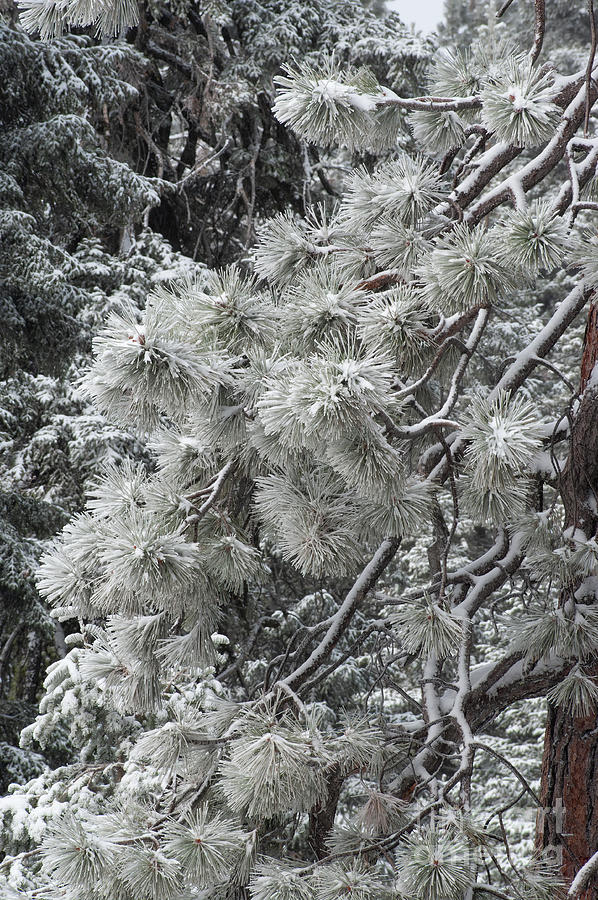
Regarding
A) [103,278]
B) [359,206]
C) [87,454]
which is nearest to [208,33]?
[103,278]

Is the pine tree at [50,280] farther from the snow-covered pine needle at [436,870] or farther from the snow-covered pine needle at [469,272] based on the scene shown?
the snow-covered pine needle at [436,870]

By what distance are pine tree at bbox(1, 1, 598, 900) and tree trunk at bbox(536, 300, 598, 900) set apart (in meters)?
0.06

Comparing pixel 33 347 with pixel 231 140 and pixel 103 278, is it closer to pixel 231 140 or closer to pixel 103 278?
pixel 103 278

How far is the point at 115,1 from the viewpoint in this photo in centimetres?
220

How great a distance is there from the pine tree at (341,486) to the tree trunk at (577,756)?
65 millimetres

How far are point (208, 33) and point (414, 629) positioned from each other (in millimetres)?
5332

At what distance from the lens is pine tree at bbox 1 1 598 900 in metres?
1.65

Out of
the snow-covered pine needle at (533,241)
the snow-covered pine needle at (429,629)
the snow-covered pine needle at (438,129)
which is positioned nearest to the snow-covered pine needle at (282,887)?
the snow-covered pine needle at (429,629)

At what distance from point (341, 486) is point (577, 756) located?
112 centimetres

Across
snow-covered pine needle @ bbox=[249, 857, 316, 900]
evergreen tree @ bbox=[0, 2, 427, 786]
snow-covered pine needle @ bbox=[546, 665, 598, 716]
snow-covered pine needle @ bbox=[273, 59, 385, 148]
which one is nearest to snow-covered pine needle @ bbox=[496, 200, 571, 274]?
snow-covered pine needle @ bbox=[273, 59, 385, 148]

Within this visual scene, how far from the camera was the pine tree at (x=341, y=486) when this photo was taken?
1.65m

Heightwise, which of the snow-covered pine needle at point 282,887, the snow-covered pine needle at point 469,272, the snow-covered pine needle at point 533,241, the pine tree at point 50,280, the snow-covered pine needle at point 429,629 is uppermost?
the pine tree at point 50,280

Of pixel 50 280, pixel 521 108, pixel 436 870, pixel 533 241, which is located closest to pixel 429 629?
pixel 436 870

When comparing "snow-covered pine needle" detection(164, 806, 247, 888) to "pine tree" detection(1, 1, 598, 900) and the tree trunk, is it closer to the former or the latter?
"pine tree" detection(1, 1, 598, 900)
